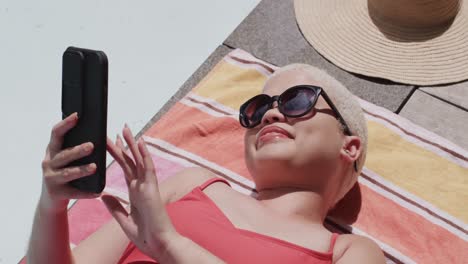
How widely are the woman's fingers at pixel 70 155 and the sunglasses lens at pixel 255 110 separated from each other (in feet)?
2.35

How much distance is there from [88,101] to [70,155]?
134 millimetres

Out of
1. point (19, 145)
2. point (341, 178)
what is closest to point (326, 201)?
point (341, 178)

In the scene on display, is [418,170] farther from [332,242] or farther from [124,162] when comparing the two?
[124,162]

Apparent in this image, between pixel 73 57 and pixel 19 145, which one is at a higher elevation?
pixel 73 57

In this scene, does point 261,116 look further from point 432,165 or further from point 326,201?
point 432,165

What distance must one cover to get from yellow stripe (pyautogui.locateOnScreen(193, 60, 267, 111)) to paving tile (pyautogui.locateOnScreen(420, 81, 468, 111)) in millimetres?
714

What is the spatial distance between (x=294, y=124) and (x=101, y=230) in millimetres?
672

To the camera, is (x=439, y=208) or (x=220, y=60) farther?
(x=220, y=60)

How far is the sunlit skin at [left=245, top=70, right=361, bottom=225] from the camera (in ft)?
6.32

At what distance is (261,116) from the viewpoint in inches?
80.3

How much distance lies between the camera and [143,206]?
154 cm

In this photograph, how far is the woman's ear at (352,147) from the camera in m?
2.03

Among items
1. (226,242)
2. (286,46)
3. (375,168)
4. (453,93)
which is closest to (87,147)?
(226,242)

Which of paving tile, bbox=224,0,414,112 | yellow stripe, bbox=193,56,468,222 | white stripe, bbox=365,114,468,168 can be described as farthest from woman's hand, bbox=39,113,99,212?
paving tile, bbox=224,0,414,112
